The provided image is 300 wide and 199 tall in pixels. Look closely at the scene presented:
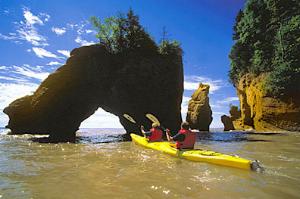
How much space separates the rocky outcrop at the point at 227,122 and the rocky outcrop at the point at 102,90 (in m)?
17.0

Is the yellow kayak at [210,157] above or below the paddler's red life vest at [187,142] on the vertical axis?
below

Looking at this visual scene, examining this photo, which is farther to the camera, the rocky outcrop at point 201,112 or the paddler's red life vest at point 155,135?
the rocky outcrop at point 201,112

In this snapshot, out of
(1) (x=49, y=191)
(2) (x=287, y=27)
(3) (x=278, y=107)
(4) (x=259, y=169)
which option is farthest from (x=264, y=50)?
(1) (x=49, y=191)

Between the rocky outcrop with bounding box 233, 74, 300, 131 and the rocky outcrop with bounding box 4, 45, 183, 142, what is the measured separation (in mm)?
9417

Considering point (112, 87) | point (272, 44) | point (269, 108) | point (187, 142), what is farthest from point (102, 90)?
point (272, 44)

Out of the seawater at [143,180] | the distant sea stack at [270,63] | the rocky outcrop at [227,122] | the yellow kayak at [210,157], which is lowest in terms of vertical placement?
the seawater at [143,180]

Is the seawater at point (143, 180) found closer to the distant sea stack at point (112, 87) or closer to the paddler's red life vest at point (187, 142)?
the paddler's red life vest at point (187, 142)

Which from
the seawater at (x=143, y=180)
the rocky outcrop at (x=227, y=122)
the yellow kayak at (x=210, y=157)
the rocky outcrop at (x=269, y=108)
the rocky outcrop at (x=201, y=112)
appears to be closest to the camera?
the seawater at (x=143, y=180)

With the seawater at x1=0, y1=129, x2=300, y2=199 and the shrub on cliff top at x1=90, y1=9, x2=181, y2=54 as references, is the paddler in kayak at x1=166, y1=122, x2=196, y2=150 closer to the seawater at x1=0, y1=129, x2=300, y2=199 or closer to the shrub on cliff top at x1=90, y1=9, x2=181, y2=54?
the seawater at x1=0, y1=129, x2=300, y2=199

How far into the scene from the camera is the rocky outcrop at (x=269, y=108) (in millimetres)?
24250

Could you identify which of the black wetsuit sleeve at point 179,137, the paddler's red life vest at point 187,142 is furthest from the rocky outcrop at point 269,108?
the black wetsuit sleeve at point 179,137

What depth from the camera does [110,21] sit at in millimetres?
24312

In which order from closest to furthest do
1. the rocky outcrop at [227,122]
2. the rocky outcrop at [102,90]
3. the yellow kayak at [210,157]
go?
the yellow kayak at [210,157]
the rocky outcrop at [102,90]
the rocky outcrop at [227,122]

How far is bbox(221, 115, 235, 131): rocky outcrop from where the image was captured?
3775 centimetres
